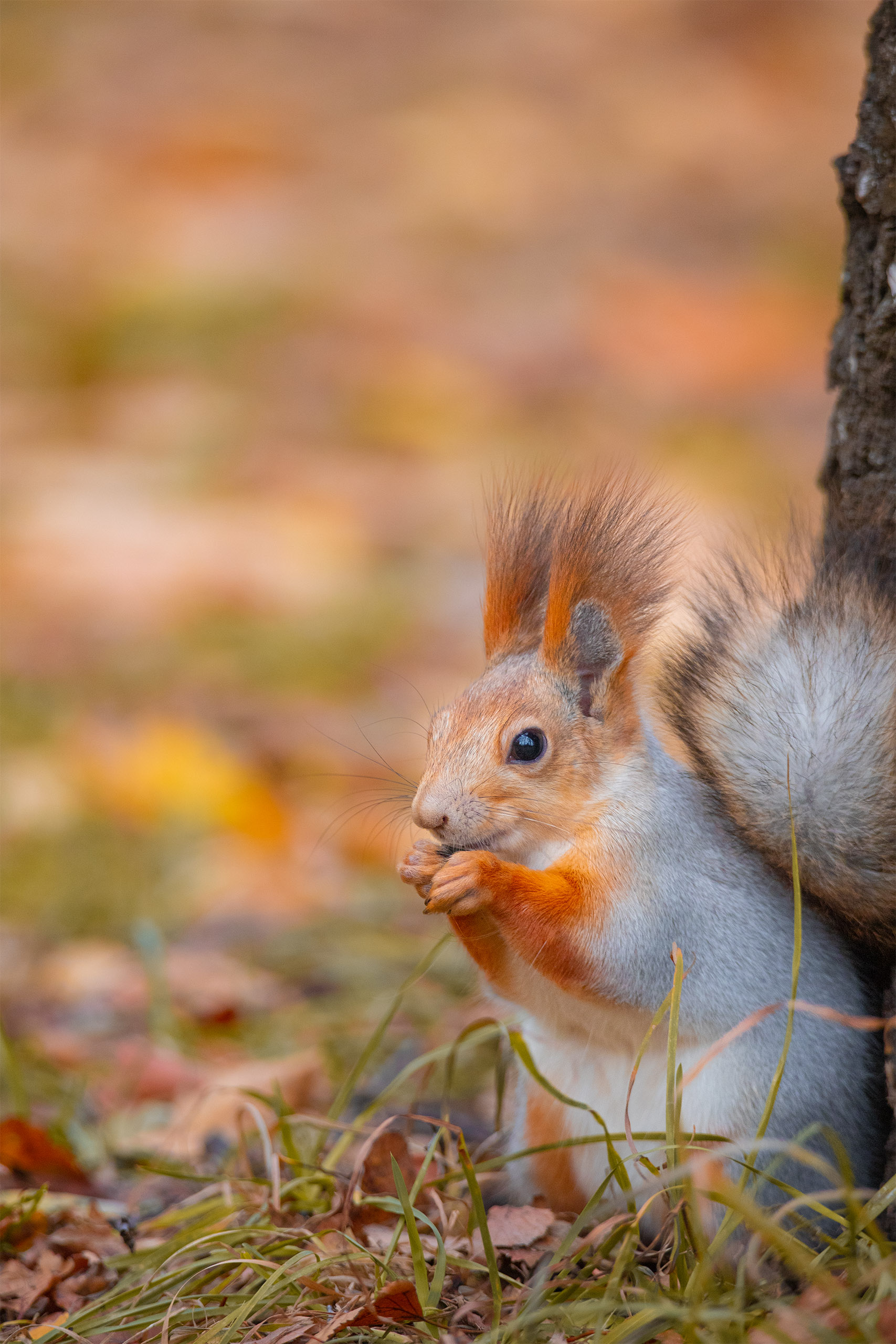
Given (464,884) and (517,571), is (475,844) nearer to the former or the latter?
(464,884)

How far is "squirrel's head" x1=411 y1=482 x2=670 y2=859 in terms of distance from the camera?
117cm

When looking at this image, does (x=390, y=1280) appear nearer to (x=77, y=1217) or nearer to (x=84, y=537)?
(x=77, y=1217)

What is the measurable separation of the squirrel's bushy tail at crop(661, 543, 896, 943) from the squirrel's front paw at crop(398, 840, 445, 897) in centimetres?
25

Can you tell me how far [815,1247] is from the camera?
102cm

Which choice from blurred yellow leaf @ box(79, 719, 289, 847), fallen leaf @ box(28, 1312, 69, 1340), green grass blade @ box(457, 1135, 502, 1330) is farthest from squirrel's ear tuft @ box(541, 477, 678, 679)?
blurred yellow leaf @ box(79, 719, 289, 847)

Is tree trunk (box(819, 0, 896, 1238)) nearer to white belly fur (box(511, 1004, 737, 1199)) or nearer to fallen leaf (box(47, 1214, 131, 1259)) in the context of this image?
white belly fur (box(511, 1004, 737, 1199))

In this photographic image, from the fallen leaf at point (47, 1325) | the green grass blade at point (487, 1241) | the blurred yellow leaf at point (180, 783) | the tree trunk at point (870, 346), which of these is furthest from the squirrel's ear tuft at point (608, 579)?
the blurred yellow leaf at point (180, 783)

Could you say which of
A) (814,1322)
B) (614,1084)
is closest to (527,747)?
(614,1084)

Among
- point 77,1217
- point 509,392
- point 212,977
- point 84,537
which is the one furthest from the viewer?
point 509,392

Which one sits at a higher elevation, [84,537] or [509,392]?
[509,392]

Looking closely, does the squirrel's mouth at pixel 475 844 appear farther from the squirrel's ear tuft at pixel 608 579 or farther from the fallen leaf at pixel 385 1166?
the fallen leaf at pixel 385 1166

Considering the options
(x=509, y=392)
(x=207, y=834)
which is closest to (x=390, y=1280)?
(x=207, y=834)

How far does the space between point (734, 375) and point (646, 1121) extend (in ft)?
16.9

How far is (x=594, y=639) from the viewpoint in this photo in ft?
3.98
